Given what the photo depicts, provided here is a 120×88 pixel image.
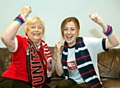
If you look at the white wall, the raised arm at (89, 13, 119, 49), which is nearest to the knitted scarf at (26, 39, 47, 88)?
the raised arm at (89, 13, 119, 49)

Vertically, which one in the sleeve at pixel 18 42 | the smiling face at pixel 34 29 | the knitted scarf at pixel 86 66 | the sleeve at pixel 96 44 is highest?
the smiling face at pixel 34 29

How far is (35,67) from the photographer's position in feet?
6.08

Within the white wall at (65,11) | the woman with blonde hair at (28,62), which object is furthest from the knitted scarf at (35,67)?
the white wall at (65,11)

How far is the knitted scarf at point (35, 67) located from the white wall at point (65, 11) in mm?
740

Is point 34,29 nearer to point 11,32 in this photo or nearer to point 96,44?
point 11,32

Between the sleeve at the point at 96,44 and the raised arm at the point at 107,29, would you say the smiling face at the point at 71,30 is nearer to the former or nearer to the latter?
the sleeve at the point at 96,44

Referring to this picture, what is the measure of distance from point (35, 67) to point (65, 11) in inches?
39.4

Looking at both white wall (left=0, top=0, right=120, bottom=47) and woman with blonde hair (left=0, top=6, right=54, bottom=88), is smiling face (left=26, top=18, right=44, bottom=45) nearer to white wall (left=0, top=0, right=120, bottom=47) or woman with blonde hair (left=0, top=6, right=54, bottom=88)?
woman with blonde hair (left=0, top=6, right=54, bottom=88)

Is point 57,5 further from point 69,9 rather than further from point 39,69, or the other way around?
point 39,69

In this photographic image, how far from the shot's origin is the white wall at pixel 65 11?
8.41 feet

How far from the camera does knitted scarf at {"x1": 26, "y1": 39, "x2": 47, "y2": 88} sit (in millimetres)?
1847

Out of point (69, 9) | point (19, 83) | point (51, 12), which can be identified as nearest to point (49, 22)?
point (51, 12)

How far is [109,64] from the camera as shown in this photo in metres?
2.37

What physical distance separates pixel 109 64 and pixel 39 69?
0.91 m
